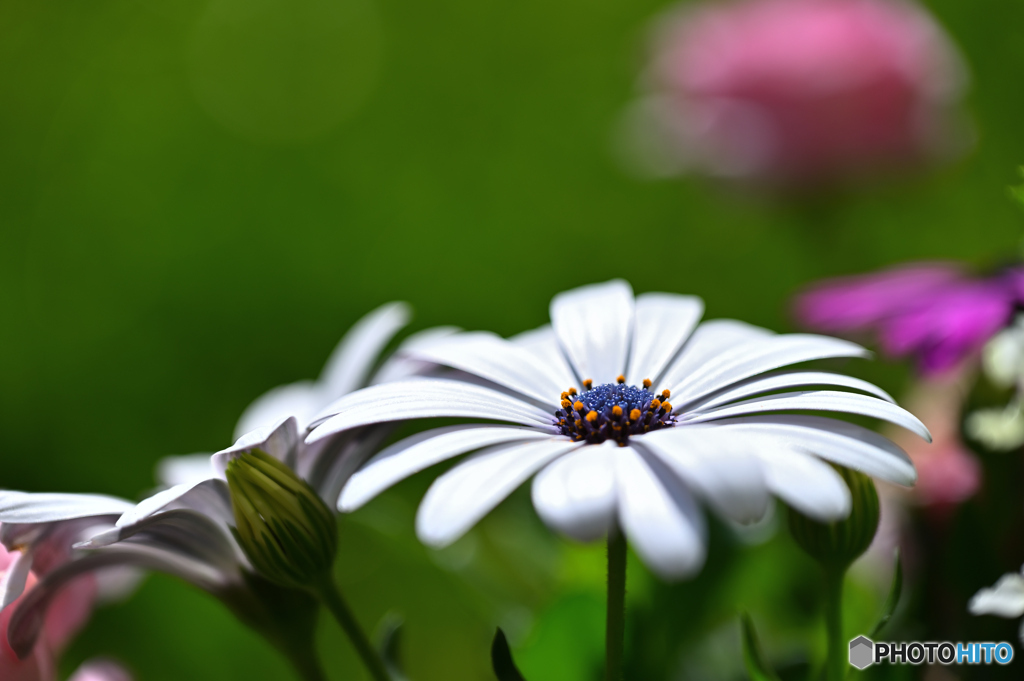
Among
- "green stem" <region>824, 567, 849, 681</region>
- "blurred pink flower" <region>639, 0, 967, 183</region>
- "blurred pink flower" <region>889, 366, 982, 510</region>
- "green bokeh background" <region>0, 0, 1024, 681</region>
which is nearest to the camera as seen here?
"green stem" <region>824, 567, 849, 681</region>

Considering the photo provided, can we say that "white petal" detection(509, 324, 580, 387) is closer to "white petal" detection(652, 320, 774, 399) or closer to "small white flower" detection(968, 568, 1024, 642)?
"white petal" detection(652, 320, 774, 399)

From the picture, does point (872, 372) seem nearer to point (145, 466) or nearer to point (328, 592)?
point (328, 592)

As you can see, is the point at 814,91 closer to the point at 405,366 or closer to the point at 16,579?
the point at 405,366

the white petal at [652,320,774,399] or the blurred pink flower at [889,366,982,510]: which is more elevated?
the white petal at [652,320,774,399]

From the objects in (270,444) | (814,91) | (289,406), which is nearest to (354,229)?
(814,91)

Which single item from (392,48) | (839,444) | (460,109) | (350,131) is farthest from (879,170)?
(392,48)

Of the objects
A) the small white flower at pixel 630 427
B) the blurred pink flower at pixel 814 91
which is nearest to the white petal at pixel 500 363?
the small white flower at pixel 630 427

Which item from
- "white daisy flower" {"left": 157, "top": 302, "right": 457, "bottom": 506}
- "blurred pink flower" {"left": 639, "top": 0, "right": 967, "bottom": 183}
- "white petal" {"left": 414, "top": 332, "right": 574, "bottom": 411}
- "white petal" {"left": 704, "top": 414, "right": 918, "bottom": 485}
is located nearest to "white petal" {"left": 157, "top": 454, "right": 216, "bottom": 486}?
"white daisy flower" {"left": 157, "top": 302, "right": 457, "bottom": 506}
